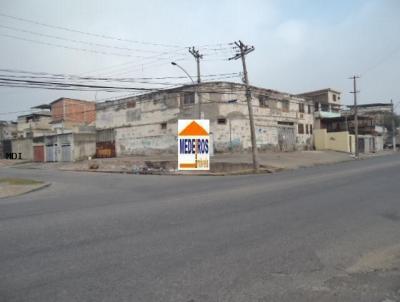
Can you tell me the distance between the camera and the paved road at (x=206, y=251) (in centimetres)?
444

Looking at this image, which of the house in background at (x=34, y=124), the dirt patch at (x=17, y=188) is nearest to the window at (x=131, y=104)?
the house in background at (x=34, y=124)

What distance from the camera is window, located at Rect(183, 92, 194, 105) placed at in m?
39.7

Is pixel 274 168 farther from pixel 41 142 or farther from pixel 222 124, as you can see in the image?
pixel 41 142

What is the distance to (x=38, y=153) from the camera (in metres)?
51.8

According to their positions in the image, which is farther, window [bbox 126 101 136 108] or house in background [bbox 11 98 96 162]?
house in background [bbox 11 98 96 162]

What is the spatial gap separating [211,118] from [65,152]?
67.9 ft

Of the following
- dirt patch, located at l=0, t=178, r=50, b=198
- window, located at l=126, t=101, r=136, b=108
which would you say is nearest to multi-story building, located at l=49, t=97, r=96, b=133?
window, located at l=126, t=101, r=136, b=108

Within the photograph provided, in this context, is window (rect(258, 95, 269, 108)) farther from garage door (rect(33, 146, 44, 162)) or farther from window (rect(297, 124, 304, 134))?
garage door (rect(33, 146, 44, 162))

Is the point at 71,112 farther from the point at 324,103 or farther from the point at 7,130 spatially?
the point at 324,103

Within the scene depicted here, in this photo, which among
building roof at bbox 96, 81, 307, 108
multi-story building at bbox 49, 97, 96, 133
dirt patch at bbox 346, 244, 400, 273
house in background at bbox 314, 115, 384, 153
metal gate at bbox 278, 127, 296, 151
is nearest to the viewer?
dirt patch at bbox 346, 244, 400, 273

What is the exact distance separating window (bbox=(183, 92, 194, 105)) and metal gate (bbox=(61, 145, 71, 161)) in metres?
16.9

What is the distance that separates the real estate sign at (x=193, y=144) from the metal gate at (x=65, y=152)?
28678 mm

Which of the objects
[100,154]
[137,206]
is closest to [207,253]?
[137,206]

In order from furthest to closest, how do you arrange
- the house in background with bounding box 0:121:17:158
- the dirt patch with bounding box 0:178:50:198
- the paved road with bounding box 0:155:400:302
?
the house in background with bounding box 0:121:17:158 < the dirt patch with bounding box 0:178:50:198 < the paved road with bounding box 0:155:400:302
